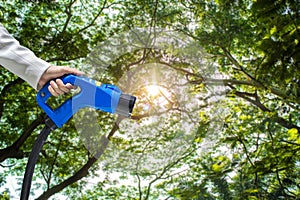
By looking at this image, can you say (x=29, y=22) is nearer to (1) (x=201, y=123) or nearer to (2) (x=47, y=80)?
(1) (x=201, y=123)

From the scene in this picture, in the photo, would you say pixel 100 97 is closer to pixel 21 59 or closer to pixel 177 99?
pixel 21 59

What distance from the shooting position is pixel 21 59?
59 centimetres

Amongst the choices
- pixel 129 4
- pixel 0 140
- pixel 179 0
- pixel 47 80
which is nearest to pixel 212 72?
pixel 47 80

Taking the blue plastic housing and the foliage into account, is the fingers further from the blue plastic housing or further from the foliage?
the foliage

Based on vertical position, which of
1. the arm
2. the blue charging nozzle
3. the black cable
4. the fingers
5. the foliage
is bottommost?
the black cable

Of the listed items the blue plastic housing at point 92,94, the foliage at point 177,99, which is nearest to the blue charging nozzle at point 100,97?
the blue plastic housing at point 92,94

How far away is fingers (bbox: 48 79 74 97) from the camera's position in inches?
22.2

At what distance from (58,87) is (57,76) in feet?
0.06

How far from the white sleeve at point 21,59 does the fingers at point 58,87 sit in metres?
0.03

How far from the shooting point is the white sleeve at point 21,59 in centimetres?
59

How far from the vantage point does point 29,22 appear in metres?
4.09

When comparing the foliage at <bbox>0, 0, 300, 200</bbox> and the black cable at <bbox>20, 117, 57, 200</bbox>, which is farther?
the foliage at <bbox>0, 0, 300, 200</bbox>

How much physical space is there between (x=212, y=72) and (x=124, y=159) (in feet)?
1.19

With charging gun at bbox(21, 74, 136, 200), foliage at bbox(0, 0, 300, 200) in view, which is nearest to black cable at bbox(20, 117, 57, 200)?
charging gun at bbox(21, 74, 136, 200)
